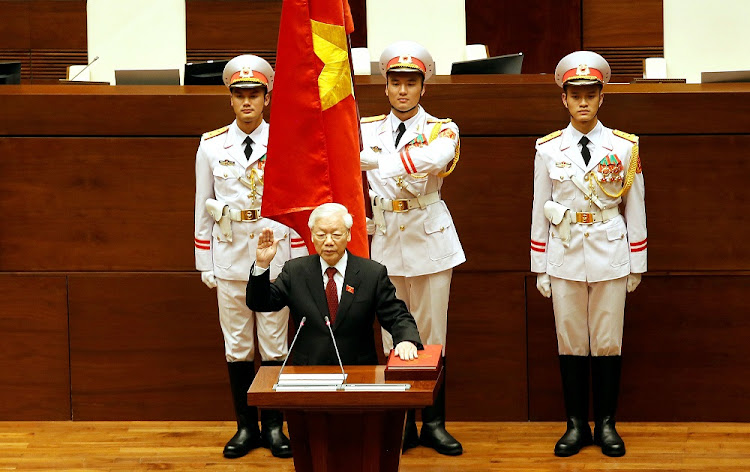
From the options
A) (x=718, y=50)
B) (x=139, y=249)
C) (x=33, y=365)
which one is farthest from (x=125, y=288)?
(x=718, y=50)

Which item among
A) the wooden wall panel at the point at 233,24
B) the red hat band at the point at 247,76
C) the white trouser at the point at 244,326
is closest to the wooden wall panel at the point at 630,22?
the wooden wall panel at the point at 233,24

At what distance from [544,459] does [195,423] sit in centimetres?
165

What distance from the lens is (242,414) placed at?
16.2ft

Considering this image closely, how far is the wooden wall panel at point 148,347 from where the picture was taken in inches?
210

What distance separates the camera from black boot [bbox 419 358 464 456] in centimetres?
487

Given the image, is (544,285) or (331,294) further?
(544,285)

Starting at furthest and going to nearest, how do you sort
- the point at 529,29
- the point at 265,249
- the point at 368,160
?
the point at 529,29 < the point at 368,160 < the point at 265,249

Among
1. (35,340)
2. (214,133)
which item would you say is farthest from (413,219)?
(35,340)

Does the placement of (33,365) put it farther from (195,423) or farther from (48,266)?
(195,423)

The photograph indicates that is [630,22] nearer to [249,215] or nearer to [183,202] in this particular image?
[183,202]

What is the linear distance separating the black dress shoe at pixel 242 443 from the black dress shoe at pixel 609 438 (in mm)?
1452

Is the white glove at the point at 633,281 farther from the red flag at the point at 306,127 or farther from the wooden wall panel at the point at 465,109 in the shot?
the red flag at the point at 306,127

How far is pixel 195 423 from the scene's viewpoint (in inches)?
211

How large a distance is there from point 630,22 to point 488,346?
4434mm
